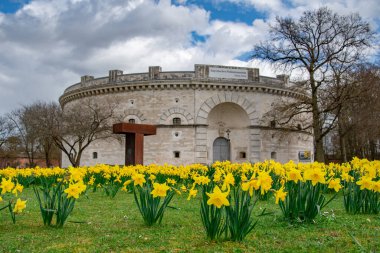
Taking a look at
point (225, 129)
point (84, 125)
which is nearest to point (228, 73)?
point (225, 129)

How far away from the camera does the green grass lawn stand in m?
4.49

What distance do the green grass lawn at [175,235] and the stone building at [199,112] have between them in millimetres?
27877

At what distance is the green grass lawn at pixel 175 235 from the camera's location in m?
4.49

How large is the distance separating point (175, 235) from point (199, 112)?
3024 cm

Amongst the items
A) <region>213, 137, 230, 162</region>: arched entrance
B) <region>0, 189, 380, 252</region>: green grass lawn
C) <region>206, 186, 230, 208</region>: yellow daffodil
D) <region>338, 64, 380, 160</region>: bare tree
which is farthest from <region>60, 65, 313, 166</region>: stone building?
<region>206, 186, 230, 208</region>: yellow daffodil

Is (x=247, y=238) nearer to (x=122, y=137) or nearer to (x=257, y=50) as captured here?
(x=257, y=50)

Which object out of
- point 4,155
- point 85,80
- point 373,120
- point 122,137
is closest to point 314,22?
point 373,120

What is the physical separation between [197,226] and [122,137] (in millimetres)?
30671

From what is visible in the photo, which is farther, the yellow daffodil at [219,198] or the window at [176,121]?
the window at [176,121]

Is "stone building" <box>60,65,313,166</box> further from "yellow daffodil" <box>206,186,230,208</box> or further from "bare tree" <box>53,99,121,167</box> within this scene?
"yellow daffodil" <box>206,186,230,208</box>

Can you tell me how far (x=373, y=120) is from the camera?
29.3 metres

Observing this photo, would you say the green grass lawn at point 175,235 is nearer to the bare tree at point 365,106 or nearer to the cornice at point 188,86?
the bare tree at point 365,106

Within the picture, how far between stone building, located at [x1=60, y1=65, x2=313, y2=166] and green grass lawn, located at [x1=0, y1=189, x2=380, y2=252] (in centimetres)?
2788

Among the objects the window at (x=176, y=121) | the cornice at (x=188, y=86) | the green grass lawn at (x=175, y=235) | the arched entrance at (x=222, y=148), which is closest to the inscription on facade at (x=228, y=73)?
the cornice at (x=188, y=86)
